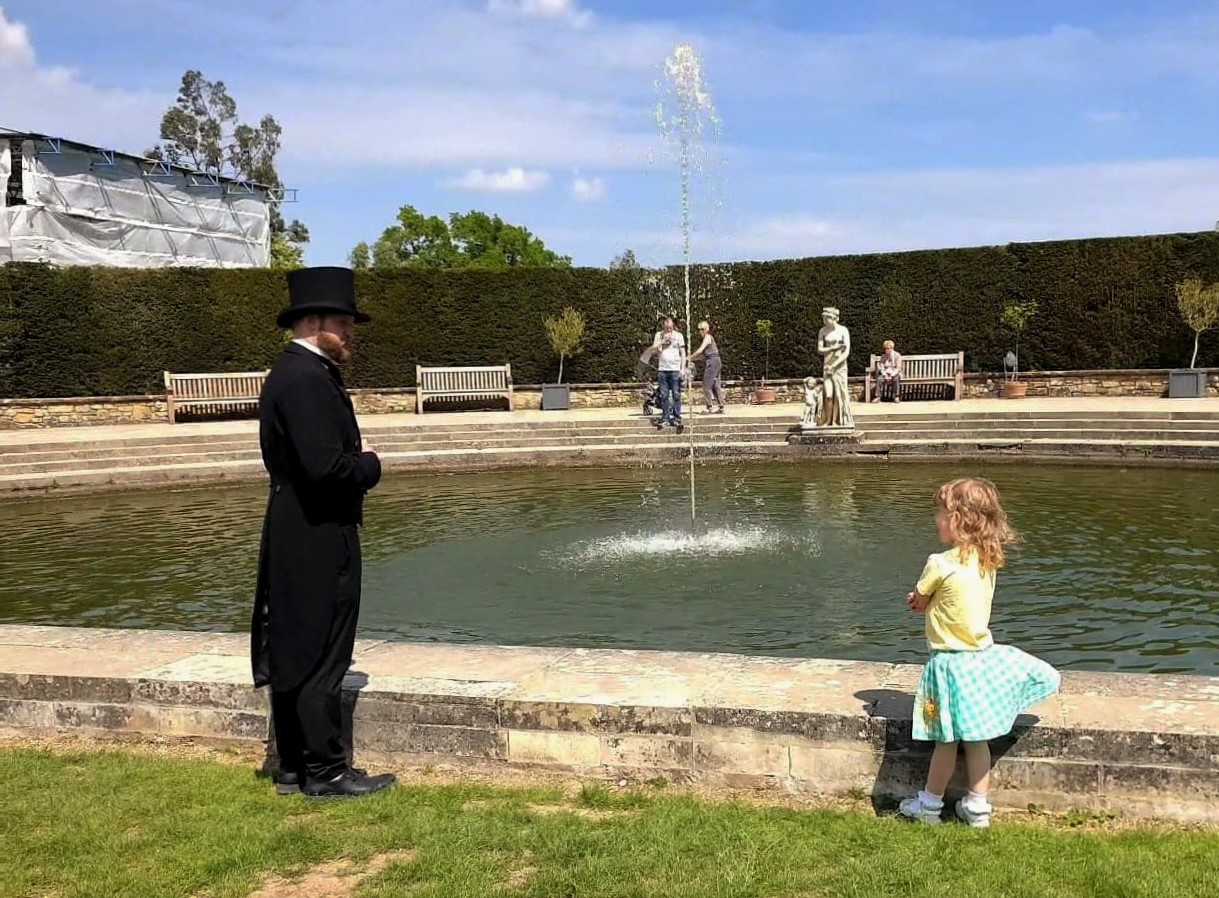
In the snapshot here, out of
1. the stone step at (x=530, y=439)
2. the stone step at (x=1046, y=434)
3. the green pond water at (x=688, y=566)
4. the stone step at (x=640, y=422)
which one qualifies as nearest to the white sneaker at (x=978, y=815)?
the green pond water at (x=688, y=566)

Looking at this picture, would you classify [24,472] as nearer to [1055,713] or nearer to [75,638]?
[75,638]

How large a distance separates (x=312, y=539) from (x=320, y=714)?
25.2 inches

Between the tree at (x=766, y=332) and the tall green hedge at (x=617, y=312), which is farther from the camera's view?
the tree at (x=766, y=332)

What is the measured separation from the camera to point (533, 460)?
16297 millimetres

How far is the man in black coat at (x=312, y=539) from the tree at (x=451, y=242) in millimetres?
66411

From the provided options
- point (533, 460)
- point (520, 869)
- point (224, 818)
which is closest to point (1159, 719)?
point (520, 869)

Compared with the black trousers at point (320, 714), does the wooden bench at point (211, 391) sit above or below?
above

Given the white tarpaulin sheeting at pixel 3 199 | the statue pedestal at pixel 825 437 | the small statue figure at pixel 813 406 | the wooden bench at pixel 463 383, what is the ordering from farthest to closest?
the white tarpaulin sheeting at pixel 3 199, the wooden bench at pixel 463 383, the small statue figure at pixel 813 406, the statue pedestal at pixel 825 437

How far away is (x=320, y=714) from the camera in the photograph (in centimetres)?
369

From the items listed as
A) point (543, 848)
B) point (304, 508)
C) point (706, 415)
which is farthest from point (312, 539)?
point (706, 415)

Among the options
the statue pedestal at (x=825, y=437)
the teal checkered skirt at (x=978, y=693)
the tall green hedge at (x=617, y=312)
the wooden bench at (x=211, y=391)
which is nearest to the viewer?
the teal checkered skirt at (x=978, y=693)

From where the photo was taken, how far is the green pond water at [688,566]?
6.32 m

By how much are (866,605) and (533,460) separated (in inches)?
390

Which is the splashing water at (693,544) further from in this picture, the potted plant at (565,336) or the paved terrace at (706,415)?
the potted plant at (565,336)
